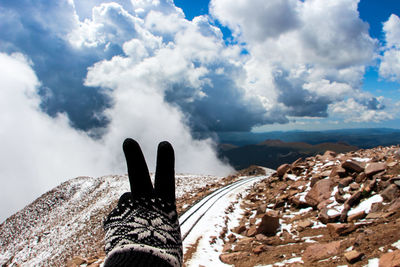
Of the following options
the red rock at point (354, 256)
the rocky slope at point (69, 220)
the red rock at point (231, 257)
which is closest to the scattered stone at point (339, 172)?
the red rock at point (231, 257)

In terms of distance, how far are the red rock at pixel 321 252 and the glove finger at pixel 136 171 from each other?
279 cm

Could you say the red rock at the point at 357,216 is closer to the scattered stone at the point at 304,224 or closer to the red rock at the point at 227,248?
the scattered stone at the point at 304,224

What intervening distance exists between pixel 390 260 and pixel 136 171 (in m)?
3.32

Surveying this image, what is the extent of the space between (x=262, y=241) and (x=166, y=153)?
12.2 feet

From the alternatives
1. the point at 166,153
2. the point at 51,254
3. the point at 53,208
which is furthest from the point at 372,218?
the point at 53,208

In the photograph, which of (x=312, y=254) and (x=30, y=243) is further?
(x=30, y=243)

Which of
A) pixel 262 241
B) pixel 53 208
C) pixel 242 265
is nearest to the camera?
pixel 242 265

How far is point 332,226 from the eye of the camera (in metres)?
4.56

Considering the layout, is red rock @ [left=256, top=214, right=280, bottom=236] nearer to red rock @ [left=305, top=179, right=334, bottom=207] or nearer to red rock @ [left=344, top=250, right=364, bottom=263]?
red rock @ [left=305, top=179, right=334, bottom=207]

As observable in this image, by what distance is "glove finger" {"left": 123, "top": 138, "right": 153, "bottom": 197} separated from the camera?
10.0 feet

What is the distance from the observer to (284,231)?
5.52 meters

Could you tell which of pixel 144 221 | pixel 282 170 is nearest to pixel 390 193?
pixel 144 221

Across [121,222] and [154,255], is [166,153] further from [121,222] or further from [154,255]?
[154,255]

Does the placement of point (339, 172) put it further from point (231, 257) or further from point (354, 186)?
point (231, 257)
